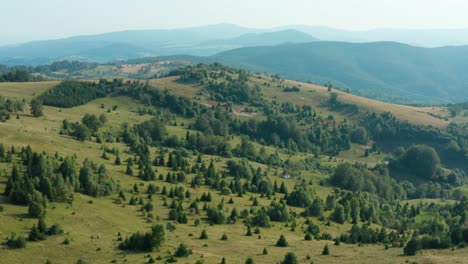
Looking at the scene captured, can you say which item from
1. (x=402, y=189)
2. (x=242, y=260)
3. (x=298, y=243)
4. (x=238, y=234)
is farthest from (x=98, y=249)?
(x=402, y=189)

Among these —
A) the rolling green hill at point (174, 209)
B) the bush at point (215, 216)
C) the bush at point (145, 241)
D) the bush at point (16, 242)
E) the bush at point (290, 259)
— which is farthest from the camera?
the bush at point (215, 216)

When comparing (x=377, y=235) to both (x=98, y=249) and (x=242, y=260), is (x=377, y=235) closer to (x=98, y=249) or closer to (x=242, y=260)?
(x=242, y=260)

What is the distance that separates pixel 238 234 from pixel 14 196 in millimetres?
42517

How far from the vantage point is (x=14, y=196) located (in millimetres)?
83625

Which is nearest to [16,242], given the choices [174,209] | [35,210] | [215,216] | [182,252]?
[35,210]

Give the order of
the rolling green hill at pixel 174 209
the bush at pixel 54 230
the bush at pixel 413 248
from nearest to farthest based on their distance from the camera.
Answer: the rolling green hill at pixel 174 209
the bush at pixel 413 248
the bush at pixel 54 230

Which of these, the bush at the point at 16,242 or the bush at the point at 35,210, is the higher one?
the bush at the point at 35,210

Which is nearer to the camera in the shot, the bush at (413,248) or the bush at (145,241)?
the bush at (413,248)

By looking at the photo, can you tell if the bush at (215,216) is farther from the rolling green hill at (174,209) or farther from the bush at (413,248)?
the bush at (413,248)

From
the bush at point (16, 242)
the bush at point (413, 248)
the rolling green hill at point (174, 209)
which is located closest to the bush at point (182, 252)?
the rolling green hill at point (174, 209)

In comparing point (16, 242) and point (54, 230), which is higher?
point (16, 242)

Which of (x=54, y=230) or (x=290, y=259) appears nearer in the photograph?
(x=290, y=259)

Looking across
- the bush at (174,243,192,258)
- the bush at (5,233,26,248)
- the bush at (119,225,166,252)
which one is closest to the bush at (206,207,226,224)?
the bush at (119,225,166,252)

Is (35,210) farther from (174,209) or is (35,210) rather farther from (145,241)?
(174,209)
